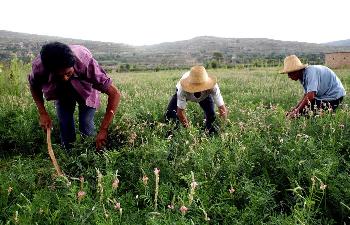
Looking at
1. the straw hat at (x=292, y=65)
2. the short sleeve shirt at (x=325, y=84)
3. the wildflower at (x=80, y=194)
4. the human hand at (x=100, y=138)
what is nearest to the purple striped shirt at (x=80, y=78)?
the human hand at (x=100, y=138)

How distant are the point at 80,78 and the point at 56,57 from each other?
84cm

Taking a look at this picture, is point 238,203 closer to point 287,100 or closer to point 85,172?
point 85,172

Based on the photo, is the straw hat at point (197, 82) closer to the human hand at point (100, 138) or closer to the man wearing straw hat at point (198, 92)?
the man wearing straw hat at point (198, 92)

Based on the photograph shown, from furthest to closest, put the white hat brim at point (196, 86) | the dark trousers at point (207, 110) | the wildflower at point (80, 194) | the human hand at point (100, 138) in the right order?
the dark trousers at point (207, 110) < the white hat brim at point (196, 86) < the human hand at point (100, 138) < the wildflower at point (80, 194)

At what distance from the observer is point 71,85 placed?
4.73 m

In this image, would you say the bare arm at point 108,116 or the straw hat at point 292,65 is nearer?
the bare arm at point 108,116

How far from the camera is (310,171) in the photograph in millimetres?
3512

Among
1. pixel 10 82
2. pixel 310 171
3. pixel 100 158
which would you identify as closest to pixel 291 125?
pixel 310 171

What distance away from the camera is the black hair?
383cm

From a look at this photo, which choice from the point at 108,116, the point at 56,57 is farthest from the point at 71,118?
the point at 56,57

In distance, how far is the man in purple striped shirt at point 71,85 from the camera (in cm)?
389

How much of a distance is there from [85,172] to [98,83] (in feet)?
3.02

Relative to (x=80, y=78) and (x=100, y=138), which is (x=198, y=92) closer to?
(x=80, y=78)

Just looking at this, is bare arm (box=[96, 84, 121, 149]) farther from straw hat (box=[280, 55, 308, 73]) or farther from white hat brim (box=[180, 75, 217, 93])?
straw hat (box=[280, 55, 308, 73])
